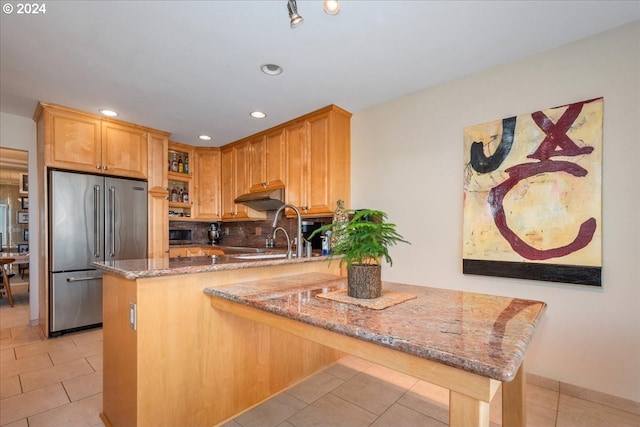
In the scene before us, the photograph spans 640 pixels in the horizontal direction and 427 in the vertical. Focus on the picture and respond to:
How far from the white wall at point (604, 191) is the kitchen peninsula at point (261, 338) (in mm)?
1008

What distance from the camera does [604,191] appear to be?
6.15 ft

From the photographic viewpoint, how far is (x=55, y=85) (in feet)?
8.50

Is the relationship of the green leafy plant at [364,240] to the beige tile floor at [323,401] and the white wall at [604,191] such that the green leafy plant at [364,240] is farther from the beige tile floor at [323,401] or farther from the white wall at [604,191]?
the white wall at [604,191]

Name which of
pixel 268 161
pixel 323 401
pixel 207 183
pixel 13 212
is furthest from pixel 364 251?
pixel 13 212

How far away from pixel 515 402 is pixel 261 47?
8.10ft

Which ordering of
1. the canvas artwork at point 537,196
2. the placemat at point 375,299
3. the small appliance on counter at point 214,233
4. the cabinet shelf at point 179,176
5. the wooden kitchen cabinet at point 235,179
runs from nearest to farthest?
the placemat at point 375,299 → the canvas artwork at point 537,196 → the wooden kitchen cabinet at point 235,179 → the cabinet shelf at point 179,176 → the small appliance on counter at point 214,233

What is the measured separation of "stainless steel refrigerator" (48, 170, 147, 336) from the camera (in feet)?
9.91

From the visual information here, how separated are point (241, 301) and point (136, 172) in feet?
9.89

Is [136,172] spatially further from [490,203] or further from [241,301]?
[490,203]

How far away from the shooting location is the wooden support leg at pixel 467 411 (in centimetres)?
78

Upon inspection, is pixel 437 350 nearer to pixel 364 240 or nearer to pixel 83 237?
pixel 364 240

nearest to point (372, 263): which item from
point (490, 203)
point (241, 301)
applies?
point (241, 301)

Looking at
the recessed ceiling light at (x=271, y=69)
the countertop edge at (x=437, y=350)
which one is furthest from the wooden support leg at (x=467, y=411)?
the recessed ceiling light at (x=271, y=69)

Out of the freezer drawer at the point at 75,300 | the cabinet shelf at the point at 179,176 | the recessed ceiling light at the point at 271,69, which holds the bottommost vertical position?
the freezer drawer at the point at 75,300
